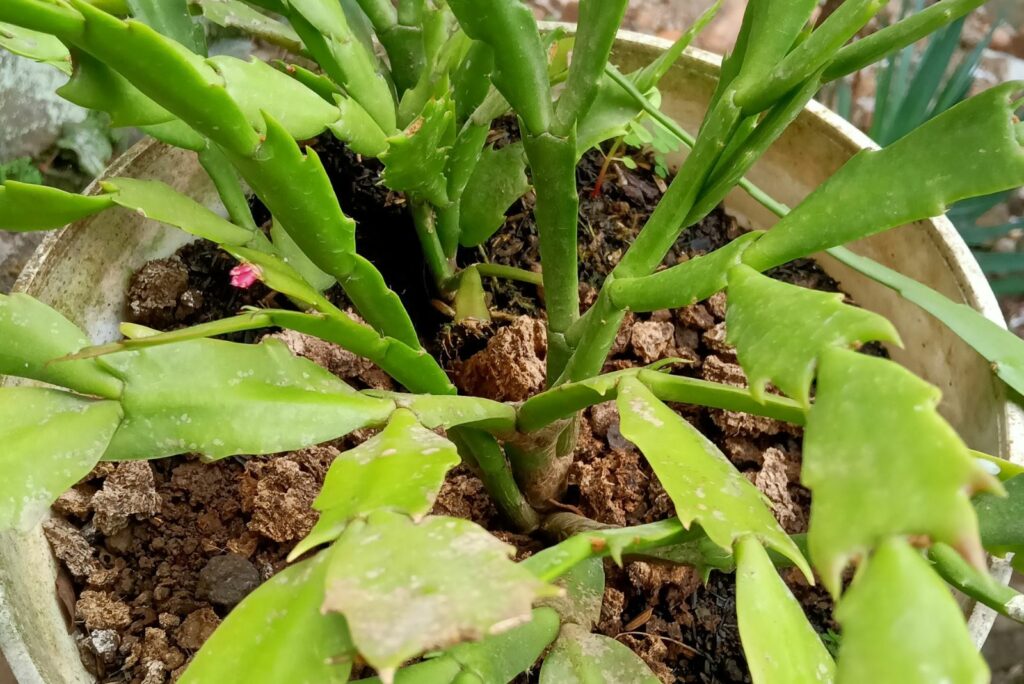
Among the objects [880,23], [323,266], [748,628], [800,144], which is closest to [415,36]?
[323,266]

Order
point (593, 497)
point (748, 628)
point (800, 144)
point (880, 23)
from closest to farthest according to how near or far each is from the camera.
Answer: point (748, 628), point (593, 497), point (800, 144), point (880, 23)

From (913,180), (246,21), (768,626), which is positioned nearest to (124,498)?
(246,21)

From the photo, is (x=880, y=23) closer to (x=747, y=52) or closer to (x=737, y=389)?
(x=747, y=52)

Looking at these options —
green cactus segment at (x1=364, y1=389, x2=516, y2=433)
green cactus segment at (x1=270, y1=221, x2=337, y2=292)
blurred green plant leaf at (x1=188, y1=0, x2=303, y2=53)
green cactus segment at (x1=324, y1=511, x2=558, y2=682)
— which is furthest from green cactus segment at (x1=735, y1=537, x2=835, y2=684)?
blurred green plant leaf at (x1=188, y1=0, x2=303, y2=53)

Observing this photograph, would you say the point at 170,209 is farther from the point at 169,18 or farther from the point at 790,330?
the point at 790,330

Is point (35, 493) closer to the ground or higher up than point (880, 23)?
closer to the ground

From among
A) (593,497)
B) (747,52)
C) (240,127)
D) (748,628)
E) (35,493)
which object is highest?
(747,52)

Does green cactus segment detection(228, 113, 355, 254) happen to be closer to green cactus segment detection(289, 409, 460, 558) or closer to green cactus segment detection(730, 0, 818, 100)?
green cactus segment detection(289, 409, 460, 558)

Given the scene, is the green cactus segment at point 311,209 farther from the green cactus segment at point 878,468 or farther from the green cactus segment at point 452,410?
the green cactus segment at point 878,468
